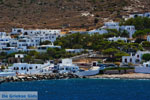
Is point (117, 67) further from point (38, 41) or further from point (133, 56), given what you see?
point (38, 41)

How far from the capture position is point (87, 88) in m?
70.2

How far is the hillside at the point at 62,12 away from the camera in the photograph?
115562 mm

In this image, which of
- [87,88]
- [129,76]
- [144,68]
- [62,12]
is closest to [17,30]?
[62,12]

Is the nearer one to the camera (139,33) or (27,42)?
(27,42)

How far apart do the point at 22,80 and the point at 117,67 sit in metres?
12.6

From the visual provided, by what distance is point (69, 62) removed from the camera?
86188 millimetres

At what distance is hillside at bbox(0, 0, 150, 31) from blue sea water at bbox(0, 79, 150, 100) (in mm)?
36979

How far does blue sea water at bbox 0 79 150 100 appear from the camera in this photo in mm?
63938

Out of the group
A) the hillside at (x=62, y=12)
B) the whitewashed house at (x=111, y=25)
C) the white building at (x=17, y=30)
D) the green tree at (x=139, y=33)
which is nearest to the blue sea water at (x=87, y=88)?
the green tree at (x=139, y=33)

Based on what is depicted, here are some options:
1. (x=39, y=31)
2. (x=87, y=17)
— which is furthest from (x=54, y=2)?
(x=39, y=31)

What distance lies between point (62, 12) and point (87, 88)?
174ft

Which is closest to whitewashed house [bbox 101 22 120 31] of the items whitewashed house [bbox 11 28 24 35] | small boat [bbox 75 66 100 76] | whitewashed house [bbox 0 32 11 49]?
whitewashed house [bbox 11 28 24 35]

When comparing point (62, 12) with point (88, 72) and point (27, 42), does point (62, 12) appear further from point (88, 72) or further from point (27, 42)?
point (88, 72)

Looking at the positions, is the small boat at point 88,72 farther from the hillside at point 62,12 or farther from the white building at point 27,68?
the hillside at point 62,12
